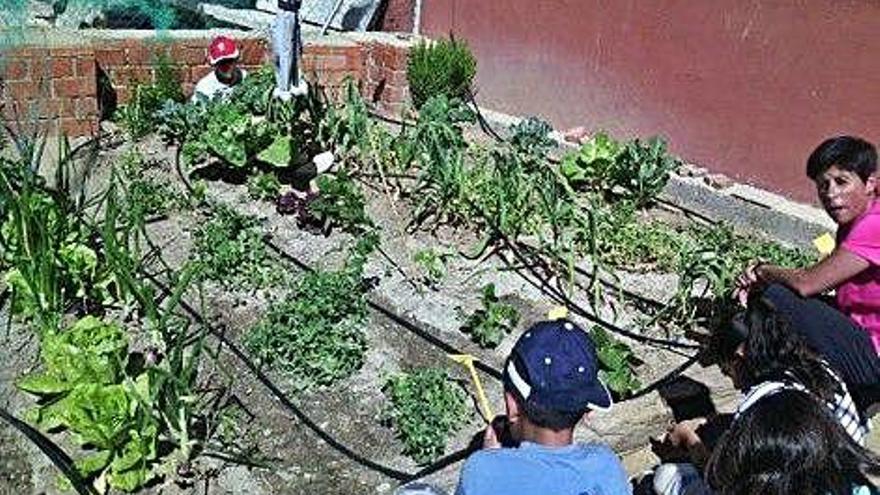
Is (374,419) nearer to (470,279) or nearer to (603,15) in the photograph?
(470,279)

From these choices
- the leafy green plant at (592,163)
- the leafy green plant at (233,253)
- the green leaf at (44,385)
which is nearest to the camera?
the green leaf at (44,385)

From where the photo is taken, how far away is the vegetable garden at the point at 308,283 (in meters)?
3.33

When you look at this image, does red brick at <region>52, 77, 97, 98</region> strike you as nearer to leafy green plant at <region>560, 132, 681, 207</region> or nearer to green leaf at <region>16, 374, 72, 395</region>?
green leaf at <region>16, 374, 72, 395</region>

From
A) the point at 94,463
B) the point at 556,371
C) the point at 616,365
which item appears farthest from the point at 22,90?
the point at 556,371

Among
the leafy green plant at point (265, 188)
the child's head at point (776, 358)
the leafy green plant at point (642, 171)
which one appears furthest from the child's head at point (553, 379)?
the leafy green plant at point (642, 171)

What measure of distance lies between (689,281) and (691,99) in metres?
2.00

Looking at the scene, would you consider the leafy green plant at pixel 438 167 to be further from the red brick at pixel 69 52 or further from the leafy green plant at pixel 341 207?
the red brick at pixel 69 52

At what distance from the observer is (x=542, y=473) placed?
2.23m

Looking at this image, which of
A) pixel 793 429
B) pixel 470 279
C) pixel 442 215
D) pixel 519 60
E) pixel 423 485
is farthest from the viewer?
pixel 519 60

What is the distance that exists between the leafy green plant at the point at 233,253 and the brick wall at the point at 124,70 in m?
1.29

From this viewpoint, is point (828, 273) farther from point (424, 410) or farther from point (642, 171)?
point (642, 171)

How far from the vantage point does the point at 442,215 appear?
5.03m

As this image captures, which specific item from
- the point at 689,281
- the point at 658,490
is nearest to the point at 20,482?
the point at 658,490

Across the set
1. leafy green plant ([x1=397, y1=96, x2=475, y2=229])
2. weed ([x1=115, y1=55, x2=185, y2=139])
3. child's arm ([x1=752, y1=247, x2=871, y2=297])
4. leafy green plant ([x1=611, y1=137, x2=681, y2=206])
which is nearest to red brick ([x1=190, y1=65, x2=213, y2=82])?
weed ([x1=115, y1=55, x2=185, y2=139])
